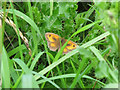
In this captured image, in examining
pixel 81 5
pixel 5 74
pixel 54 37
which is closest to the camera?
pixel 5 74

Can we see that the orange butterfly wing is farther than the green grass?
Yes

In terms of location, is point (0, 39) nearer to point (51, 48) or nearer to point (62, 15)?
point (51, 48)

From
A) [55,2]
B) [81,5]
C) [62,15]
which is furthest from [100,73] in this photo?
[81,5]

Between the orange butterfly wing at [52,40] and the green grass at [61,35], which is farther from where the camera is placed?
the orange butterfly wing at [52,40]

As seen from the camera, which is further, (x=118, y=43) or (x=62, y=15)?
(x=62, y=15)

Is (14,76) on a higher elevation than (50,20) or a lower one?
lower

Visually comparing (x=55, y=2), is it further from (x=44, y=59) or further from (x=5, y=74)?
(x=5, y=74)

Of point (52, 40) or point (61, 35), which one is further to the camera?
point (61, 35)

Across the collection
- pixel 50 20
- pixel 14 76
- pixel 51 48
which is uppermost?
pixel 50 20

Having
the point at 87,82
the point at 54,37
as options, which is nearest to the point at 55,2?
the point at 54,37

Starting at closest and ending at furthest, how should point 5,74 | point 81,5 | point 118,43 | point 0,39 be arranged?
point 118,43, point 5,74, point 0,39, point 81,5
